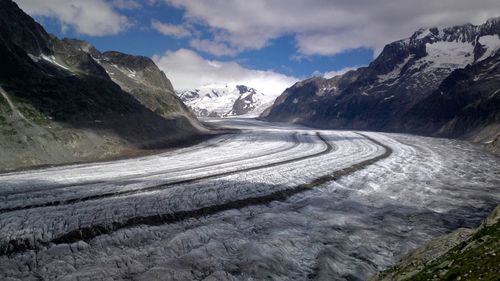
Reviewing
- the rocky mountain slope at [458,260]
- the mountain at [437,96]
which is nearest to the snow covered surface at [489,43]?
the mountain at [437,96]

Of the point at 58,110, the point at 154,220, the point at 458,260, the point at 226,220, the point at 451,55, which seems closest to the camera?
the point at 458,260

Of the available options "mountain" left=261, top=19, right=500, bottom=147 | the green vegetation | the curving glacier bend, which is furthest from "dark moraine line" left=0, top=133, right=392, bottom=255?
"mountain" left=261, top=19, right=500, bottom=147

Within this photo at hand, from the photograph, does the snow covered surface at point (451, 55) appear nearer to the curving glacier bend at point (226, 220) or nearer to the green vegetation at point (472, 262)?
the curving glacier bend at point (226, 220)

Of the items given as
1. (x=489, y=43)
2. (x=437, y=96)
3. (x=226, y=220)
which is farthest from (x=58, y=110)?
(x=489, y=43)

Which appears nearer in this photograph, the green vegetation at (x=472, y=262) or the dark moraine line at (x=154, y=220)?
the green vegetation at (x=472, y=262)

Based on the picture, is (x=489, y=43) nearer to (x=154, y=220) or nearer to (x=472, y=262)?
(x=154, y=220)

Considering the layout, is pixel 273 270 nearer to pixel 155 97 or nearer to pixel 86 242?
pixel 86 242
